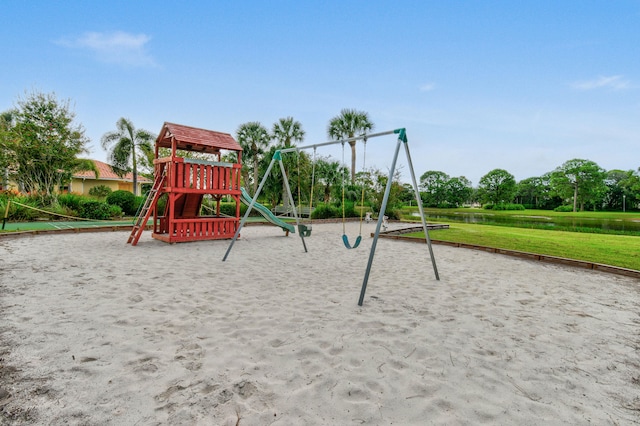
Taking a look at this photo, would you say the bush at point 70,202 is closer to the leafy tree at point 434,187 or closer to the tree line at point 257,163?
the tree line at point 257,163

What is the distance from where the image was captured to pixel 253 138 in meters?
31.7

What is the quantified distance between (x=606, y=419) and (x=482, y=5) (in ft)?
52.5

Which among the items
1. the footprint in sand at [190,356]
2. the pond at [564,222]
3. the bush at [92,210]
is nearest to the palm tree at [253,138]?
the bush at [92,210]

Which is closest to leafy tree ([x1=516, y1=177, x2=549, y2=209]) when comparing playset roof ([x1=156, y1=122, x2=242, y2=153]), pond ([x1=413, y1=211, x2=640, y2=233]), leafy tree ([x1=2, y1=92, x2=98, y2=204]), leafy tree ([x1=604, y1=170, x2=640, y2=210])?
leafy tree ([x1=604, y1=170, x2=640, y2=210])

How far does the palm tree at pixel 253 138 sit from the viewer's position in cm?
3159

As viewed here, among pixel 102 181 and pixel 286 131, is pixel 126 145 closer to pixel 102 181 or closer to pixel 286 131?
pixel 102 181

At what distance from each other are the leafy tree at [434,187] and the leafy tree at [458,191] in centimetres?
116

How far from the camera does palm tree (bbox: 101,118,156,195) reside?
3047 cm

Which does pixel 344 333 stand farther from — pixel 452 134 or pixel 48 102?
pixel 452 134

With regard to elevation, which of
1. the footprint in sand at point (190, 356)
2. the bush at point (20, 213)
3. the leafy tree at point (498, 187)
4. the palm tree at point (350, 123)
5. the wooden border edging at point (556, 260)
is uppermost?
the palm tree at point (350, 123)

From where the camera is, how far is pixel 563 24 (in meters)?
14.3

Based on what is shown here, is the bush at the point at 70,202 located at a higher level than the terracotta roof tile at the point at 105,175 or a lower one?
lower

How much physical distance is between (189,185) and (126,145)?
26421 millimetres

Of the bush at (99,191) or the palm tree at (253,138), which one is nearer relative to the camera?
the bush at (99,191)
